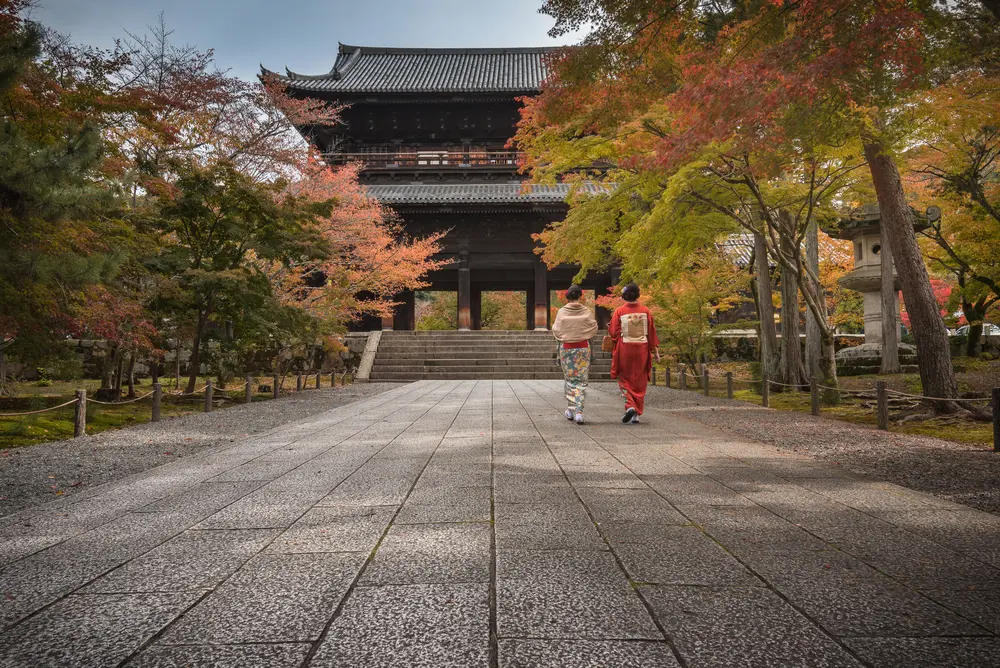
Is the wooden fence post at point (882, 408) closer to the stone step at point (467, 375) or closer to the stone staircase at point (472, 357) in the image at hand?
the stone staircase at point (472, 357)

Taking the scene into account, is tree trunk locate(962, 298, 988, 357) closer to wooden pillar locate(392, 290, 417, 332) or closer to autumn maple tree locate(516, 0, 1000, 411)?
autumn maple tree locate(516, 0, 1000, 411)

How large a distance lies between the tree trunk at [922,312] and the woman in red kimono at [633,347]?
3.36 m

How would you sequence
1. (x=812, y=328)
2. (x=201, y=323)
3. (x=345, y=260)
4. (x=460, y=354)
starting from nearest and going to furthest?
(x=201, y=323)
(x=812, y=328)
(x=345, y=260)
(x=460, y=354)

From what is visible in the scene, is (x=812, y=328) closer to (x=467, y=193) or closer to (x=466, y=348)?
(x=466, y=348)

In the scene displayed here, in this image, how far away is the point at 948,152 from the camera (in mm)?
10211

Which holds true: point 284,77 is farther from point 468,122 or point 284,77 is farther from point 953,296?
point 953,296

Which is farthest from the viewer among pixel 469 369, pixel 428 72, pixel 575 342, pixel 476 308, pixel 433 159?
pixel 476 308

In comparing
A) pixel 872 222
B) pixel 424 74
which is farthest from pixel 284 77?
pixel 872 222

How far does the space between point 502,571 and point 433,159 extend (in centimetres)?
2125

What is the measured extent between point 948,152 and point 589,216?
6923mm

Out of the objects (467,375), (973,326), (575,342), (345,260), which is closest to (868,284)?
(973,326)

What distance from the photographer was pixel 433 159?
2159 cm

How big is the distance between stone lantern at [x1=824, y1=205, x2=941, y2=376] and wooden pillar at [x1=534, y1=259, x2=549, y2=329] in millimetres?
9532

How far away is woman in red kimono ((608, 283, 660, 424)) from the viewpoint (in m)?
6.36
